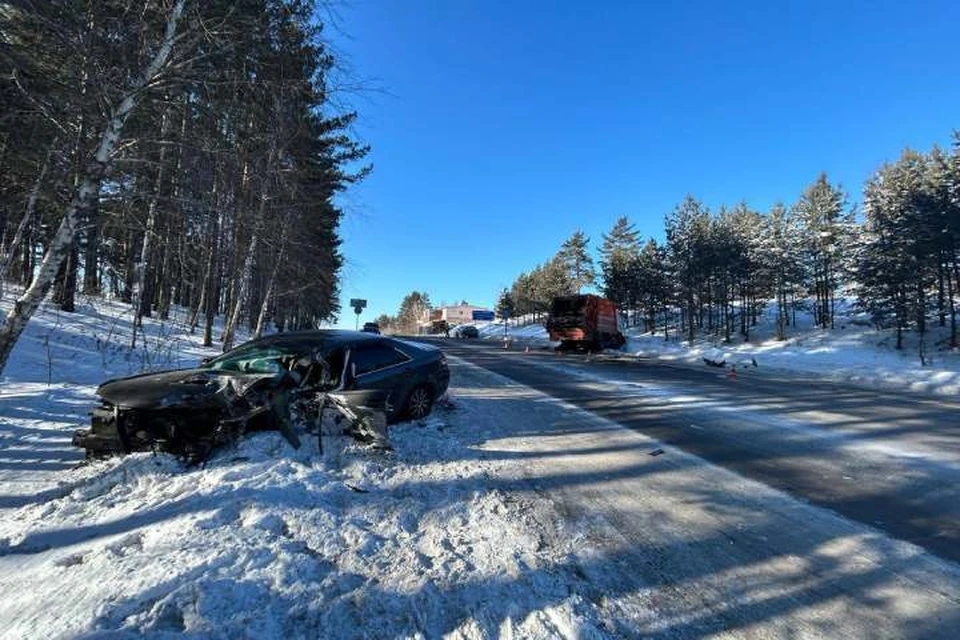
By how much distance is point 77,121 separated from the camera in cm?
688

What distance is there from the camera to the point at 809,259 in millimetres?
43938

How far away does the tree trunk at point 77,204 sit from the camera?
236 inches

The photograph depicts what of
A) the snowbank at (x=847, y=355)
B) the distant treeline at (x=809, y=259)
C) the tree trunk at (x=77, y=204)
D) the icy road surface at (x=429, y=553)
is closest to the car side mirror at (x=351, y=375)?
the icy road surface at (x=429, y=553)

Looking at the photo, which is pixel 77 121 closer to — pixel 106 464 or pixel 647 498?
pixel 106 464

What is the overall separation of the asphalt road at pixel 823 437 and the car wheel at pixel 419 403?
320 cm

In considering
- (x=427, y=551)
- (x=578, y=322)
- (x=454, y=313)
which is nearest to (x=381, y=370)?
(x=427, y=551)

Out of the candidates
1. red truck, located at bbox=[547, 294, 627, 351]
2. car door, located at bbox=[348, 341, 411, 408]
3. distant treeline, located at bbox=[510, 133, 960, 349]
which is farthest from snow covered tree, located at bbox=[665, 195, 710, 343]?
car door, located at bbox=[348, 341, 411, 408]

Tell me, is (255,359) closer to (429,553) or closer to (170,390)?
(170,390)

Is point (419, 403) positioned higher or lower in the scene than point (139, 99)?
lower

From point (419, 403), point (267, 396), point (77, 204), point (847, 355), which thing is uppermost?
point (77, 204)

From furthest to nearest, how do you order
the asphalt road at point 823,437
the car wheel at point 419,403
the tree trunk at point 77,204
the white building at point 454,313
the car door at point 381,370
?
the white building at point 454,313
the car wheel at point 419,403
the car door at point 381,370
the tree trunk at point 77,204
the asphalt road at point 823,437

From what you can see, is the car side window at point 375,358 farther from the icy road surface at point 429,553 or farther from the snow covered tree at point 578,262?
the snow covered tree at point 578,262

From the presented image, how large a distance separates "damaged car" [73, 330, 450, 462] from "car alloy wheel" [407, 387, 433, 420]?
16 mm

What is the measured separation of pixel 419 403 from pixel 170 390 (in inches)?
143
